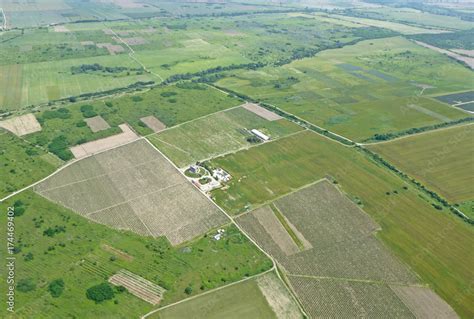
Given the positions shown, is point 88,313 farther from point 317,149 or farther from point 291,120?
point 291,120

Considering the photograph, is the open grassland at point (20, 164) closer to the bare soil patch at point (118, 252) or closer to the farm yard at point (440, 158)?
the bare soil patch at point (118, 252)

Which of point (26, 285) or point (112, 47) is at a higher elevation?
point (112, 47)

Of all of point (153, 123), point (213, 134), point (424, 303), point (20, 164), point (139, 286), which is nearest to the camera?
point (424, 303)

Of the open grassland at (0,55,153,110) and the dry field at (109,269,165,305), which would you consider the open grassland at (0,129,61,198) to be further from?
the dry field at (109,269,165,305)

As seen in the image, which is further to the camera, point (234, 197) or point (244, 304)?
point (234, 197)

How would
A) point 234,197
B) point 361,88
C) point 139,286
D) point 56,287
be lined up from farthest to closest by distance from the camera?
point 361,88, point 234,197, point 139,286, point 56,287

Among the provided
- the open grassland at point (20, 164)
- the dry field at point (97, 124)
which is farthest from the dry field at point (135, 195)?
the dry field at point (97, 124)

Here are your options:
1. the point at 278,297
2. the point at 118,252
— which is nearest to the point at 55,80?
the point at 118,252

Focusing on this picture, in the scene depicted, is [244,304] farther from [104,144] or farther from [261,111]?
[261,111]
